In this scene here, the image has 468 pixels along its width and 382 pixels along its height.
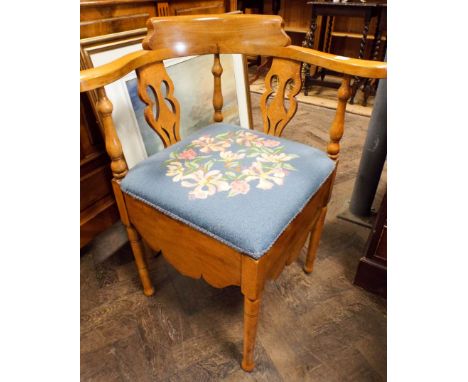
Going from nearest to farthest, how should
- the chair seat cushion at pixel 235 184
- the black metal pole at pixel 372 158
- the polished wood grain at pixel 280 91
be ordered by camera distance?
the chair seat cushion at pixel 235 184
the polished wood grain at pixel 280 91
the black metal pole at pixel 372 158

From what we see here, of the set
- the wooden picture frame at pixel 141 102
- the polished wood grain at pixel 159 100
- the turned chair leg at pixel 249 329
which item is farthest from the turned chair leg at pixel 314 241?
the wooden picture frame at pixel 141 102

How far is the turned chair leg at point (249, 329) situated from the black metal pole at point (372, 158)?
0.85 meters

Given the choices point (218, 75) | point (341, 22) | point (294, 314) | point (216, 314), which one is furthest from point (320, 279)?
point (341, 22)

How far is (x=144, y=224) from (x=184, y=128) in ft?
2.02

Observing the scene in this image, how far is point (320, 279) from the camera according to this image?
1147 mm

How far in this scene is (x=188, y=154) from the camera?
2.80 ft

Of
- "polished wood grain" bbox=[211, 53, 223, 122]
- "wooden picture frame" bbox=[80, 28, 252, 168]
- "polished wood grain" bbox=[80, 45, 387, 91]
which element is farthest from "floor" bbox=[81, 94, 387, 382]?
"polished wood grain" bbox=[80, 45, 387, 91]

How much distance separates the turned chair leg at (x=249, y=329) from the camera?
72 centimetres

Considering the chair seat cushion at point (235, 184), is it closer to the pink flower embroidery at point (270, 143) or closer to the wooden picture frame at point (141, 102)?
the pink flower embroidery at point (270, 143)

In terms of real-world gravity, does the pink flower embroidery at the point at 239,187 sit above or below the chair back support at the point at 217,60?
below

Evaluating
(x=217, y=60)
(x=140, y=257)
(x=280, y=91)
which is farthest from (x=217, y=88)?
(x=140, y=257)

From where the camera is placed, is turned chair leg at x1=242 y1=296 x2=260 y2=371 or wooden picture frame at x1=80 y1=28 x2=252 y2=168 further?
wooden picture frame at x1=80 y1=28 x2=252 y2=168

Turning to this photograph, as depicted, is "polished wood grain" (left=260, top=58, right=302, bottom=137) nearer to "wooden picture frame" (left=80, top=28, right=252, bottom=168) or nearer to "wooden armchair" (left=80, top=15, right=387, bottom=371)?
"wooden armchair" (left=80, top=15, right=387, bottom=371)

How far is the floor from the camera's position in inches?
34.9
